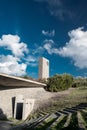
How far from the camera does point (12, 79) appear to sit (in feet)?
53.5

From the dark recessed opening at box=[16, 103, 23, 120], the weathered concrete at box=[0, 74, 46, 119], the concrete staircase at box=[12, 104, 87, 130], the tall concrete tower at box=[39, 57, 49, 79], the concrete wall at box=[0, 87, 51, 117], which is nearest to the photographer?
the concrete staircase at box=[12, 104, 87, 130]

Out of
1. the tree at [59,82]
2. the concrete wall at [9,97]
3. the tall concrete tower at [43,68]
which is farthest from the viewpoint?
the tall concrete tower at [43,68]

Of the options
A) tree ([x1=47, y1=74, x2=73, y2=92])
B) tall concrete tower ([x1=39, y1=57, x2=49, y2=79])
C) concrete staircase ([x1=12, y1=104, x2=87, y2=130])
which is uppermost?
tall concrete tower ([x1=39, y1=57, x2=49, y2=79])

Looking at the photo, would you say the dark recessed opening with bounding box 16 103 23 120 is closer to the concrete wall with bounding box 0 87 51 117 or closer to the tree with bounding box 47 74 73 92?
the concrete wall with bounding box 0 87 51 117

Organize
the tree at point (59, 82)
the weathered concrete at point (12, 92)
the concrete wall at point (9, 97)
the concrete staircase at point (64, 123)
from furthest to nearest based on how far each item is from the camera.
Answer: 1. the tree at point (59, 82)
2. the concrete wall at point (9, 97)
3. the weathered concrete at point (12, 92)
4. the concrete staircase at point (64, 123)

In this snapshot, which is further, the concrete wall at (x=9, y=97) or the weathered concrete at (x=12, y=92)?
the concrete wall at (x=9, y=97)

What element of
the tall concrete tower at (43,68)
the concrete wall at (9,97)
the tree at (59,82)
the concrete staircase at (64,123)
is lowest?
the concrete staircase at (64,123)

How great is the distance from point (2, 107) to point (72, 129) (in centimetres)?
1280

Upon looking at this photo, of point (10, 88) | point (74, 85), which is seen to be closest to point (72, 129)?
point (10, 88)

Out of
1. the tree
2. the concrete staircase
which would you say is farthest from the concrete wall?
the concrete staircase

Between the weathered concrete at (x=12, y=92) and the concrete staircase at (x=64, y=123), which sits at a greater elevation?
the weathered concrete at (x=12, y=92)

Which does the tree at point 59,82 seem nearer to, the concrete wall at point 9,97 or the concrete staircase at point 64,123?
the concrete wall at point 9,97

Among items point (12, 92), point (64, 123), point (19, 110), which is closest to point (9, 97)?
point (12, 92)

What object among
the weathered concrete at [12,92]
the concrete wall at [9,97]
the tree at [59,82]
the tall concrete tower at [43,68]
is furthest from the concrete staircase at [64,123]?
the tall concrete tower at [43,68]
